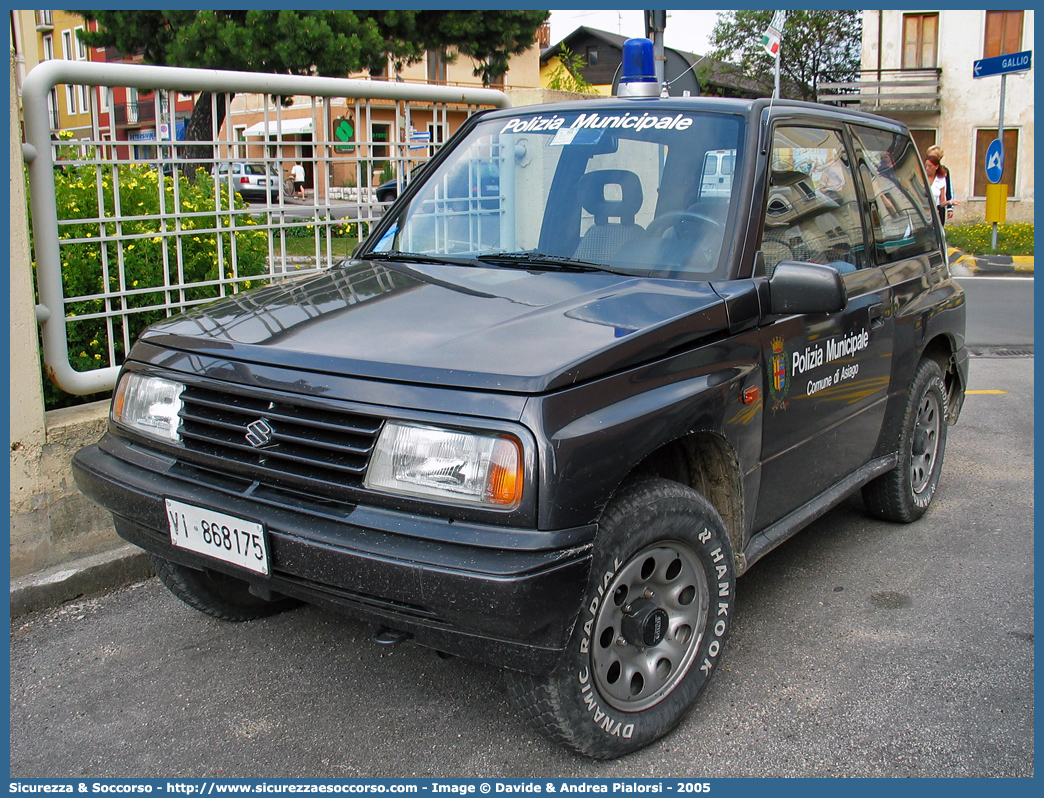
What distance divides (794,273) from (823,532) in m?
1.91

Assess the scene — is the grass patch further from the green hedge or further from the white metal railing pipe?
the white metal railing pipe

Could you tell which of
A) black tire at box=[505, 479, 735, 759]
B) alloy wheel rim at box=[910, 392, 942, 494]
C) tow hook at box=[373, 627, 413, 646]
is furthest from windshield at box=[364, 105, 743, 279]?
alloy wheel rim at box=[910, 392, 942, 494]

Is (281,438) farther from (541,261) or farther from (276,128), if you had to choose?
(276,128)

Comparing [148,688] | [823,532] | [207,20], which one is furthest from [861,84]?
[148,688]

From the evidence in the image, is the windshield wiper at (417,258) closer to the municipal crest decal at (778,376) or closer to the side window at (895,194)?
the municipal crest decal at (778,376)

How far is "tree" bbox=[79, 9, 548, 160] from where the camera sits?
54.5ft

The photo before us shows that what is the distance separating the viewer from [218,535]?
2.55 m

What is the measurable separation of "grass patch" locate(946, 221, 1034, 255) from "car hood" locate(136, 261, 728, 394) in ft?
53.5

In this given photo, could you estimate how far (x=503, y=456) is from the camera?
7.22 ft

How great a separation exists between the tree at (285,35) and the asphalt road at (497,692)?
15.1 meters

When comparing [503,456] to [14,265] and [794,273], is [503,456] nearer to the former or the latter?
[794,273]

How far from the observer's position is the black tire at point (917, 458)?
4.21 metres

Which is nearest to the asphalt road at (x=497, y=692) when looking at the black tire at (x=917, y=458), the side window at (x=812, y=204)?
the black tire at (x=917, y=458)

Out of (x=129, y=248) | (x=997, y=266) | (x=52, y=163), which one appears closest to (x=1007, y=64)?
(x=997, y=266)
